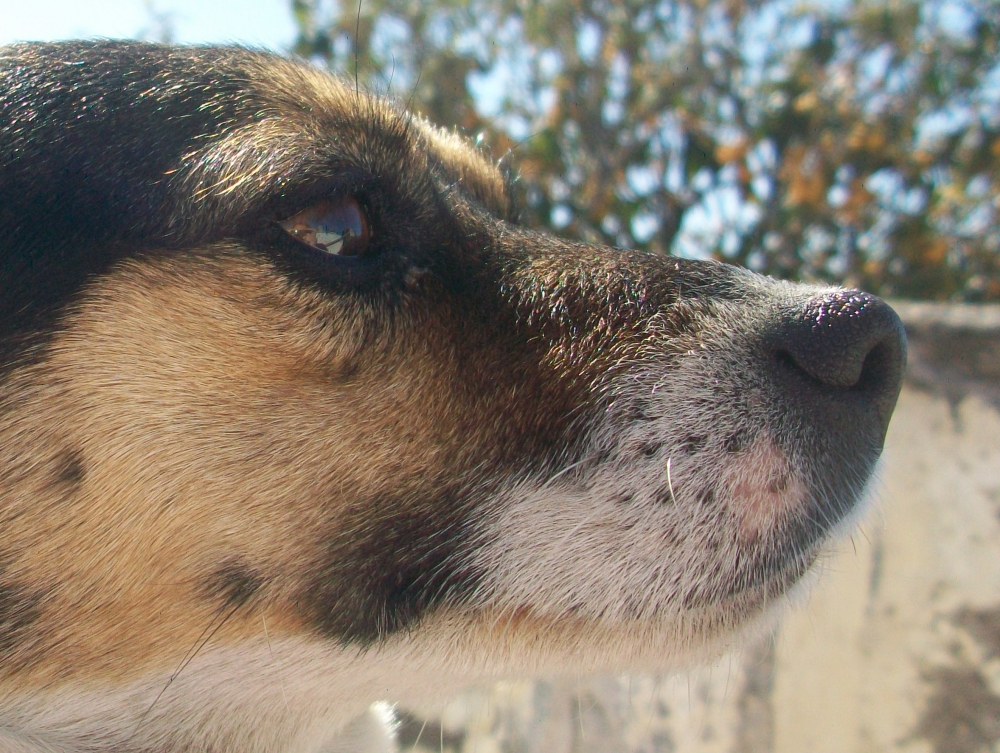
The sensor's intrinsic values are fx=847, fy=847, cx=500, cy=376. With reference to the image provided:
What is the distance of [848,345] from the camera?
200 cm

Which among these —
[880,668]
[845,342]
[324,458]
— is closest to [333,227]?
[324,458]

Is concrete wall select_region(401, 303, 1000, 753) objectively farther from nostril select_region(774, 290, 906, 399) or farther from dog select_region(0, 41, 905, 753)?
nostril select_region(774, 290, 906, 399)

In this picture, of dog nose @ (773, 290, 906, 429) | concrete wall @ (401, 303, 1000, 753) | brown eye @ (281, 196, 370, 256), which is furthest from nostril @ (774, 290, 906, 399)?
concrete wall @ (401, 303, 1000, 753)

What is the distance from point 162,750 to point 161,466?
76 cm

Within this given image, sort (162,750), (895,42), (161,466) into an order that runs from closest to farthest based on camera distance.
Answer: (161,466) < (162,750) < (895,42)

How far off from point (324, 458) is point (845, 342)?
126 centimetres

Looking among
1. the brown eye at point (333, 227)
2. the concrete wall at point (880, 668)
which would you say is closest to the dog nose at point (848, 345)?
the brown eye at point (333, 227)

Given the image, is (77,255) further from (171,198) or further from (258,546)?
(258,546)

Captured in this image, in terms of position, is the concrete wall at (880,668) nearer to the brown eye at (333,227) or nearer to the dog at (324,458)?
the dog at (324,458)

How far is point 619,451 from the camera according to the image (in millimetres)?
2020

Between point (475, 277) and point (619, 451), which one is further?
point (475, 277)

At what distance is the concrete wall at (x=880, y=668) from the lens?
3.70m

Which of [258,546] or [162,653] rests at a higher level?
[258,546]

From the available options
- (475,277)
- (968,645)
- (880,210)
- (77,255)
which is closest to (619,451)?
(475,277)
